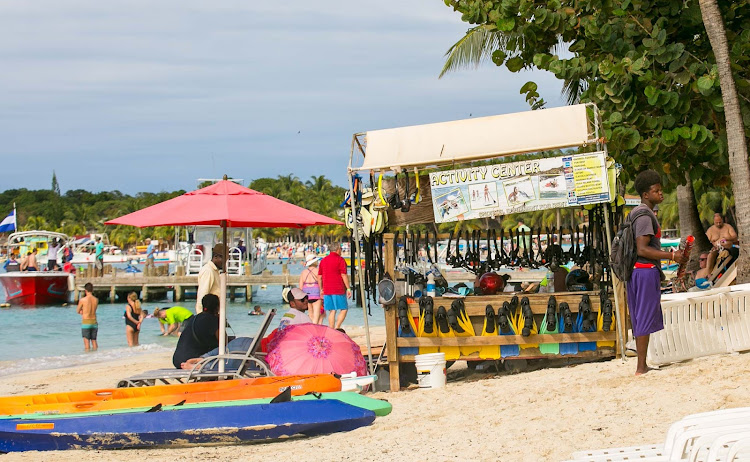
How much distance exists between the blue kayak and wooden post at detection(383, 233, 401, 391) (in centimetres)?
193

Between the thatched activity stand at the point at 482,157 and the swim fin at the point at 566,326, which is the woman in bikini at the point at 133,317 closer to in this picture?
the thatched activity stand at the point at 482,157

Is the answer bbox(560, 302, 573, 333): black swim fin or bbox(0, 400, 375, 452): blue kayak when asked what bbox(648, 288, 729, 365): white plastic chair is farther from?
bbox(0, 400, 375, 452): blue kayak

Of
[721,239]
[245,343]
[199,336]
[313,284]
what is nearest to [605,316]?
[245,343]

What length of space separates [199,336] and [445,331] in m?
2.60

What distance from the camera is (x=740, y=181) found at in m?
8.74

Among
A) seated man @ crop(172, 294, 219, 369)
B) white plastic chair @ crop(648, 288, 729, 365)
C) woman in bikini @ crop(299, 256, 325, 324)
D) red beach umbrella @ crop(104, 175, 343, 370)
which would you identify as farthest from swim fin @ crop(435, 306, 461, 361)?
woman in bikini @ crop(299, 256, 325, 324)

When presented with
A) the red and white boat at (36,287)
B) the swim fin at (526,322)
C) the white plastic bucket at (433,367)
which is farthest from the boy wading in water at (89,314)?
the red and white boat at (36,287)

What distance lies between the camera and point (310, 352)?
27.0 ft

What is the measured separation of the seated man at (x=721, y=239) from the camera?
11.8 m

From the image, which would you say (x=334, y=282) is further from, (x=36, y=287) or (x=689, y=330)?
(x=36, y=287)

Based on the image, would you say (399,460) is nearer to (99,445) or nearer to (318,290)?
(99,445)

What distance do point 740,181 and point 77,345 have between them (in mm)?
20721

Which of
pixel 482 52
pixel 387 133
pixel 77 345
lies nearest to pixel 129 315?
pixel 77 345

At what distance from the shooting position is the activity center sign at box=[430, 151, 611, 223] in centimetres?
794
